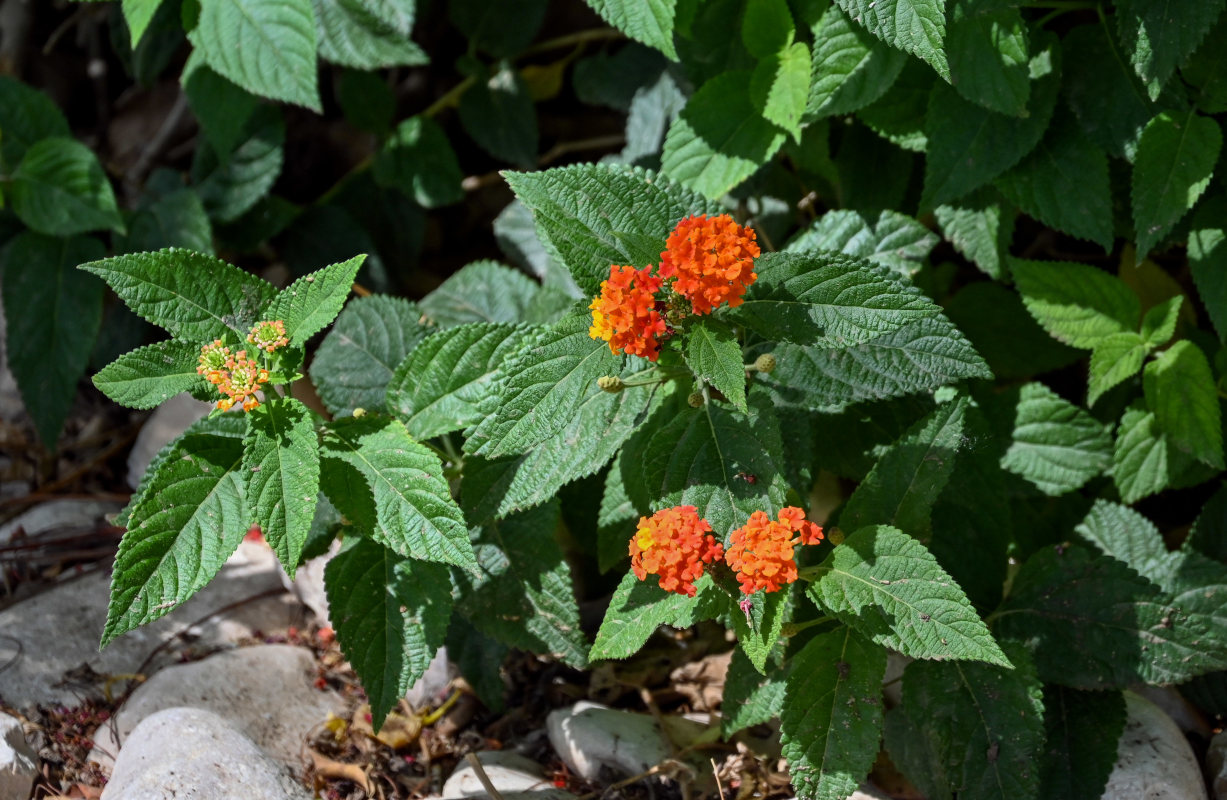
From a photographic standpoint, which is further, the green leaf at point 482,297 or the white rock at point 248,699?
the green leaf at point 482,297

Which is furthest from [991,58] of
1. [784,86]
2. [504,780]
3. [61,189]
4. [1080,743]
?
[61,189]

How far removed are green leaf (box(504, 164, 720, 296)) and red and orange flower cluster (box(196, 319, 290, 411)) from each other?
1.55ft

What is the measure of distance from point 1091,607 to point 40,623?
2.33 m

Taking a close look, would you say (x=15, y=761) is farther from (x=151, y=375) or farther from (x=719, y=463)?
(x=719, y=463)

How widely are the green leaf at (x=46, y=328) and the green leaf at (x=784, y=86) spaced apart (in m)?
1.80

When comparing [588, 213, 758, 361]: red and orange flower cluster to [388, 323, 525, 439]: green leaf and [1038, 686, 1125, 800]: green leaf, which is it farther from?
[1038, 686, 1125, 800]: green leaf

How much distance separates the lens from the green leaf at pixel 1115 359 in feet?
6.72

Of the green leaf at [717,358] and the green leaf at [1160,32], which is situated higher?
the green leaf at [1160,32]

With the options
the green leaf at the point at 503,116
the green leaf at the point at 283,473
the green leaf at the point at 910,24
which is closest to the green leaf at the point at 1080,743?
the green leaf at the point at 910,24

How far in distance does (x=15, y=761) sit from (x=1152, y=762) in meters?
2.16

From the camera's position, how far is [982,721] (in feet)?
5.73

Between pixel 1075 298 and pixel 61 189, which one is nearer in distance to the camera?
pixel 1075 298

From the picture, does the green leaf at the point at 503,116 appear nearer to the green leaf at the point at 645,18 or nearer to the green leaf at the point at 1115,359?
the green leaf at the point at 645,18

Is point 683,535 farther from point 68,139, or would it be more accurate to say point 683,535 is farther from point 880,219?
point 68,139
